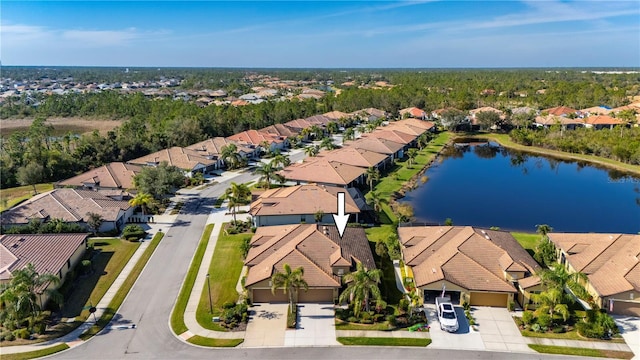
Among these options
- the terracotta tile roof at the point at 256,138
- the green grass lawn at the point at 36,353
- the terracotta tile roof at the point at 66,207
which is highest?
the terracotta tile roof at the point at 256,138

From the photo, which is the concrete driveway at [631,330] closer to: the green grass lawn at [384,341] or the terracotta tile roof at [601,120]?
the green grass lawn at [384,341]

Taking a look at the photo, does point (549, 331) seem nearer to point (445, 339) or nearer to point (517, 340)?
point (517, 340)

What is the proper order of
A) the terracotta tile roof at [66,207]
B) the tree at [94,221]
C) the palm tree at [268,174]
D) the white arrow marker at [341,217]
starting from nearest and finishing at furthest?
the white arrow marker at [341,217]
the tree at [94,221]
the terracotta tile roof at [66,207]
the palm tree at [268,174]

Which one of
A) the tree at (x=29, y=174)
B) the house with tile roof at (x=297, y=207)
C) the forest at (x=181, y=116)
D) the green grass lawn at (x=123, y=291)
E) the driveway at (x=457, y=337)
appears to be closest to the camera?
the driveway at (x=457, y=337)

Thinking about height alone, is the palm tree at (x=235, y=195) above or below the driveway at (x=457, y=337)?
above

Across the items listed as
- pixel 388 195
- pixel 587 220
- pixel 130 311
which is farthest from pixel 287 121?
pixel 130 311

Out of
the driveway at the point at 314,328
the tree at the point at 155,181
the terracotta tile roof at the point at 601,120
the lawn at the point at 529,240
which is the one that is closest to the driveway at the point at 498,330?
the driveway at the point at 314,328

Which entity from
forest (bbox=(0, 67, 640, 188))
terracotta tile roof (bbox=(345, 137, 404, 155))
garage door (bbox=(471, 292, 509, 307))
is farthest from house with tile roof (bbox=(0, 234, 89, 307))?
terracotta tile roof (bbox=(345, 137, 404, 155))

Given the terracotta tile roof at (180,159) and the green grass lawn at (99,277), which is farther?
the terracotta tile roof at (180,159)
